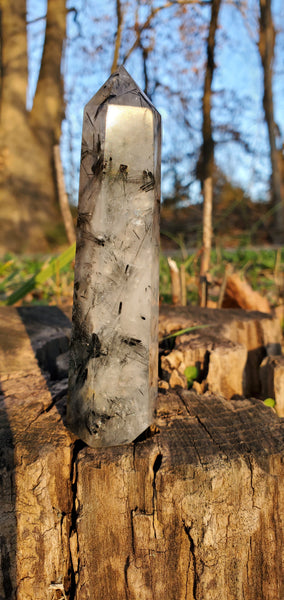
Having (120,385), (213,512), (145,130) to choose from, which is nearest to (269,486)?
(213,512)

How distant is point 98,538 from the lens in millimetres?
670

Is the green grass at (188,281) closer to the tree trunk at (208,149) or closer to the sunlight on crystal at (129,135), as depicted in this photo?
the tree trunk at (208,149)

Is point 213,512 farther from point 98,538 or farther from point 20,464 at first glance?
point 20,464

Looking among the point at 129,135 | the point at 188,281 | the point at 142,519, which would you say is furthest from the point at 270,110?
the point at 142,519

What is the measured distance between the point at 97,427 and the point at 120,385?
9 centimetres

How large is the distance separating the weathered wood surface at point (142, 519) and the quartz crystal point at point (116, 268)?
73 millimetres

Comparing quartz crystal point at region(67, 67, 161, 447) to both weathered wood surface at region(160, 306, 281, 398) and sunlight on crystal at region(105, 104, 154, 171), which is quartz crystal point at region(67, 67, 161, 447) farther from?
weathered wood surface at region(160, 306, 281, 398)

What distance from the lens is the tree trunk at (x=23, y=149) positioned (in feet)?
18.6

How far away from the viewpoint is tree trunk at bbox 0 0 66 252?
5.66 metres

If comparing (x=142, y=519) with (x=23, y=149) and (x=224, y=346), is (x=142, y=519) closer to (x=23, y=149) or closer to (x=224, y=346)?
(x=224, y=346)

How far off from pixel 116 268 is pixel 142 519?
0.45 m

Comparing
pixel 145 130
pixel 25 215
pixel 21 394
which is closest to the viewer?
pixel 145 130

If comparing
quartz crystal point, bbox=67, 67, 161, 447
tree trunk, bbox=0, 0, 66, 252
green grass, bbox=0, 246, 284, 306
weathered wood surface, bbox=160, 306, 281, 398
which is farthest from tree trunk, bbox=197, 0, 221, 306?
tree trunk, bbox=0, 0, 66, 252

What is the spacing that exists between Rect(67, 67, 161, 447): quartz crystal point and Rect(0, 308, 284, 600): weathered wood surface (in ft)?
0.24
